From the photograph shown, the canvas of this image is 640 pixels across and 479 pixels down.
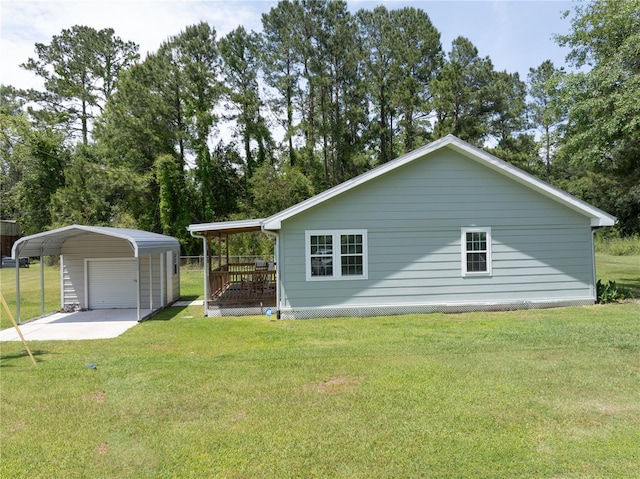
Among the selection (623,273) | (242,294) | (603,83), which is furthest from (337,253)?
(623,273)

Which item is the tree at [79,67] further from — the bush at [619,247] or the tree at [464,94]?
the bush at [619,247]

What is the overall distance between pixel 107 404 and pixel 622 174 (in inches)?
828

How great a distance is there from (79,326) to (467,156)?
33.8ft

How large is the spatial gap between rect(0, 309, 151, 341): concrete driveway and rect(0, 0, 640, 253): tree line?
17.3 metres

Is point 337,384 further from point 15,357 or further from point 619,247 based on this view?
point 619,247

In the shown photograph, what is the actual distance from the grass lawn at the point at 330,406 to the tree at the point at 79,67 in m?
33.2

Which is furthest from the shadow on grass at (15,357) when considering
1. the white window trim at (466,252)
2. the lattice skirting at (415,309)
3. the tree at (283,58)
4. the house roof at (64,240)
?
the tree at (283,58)

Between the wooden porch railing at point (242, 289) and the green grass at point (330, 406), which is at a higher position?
the wooden porch railing at point (242, 289)

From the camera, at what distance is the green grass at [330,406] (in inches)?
141

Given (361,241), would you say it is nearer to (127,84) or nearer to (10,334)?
(10,334)

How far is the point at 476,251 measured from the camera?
1106 centimetres

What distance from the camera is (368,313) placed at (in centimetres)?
1078

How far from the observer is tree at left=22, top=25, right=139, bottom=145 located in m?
35.0

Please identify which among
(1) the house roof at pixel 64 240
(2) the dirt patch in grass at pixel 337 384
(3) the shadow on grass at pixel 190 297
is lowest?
(3) the shadow on grass at pixel 190 297
